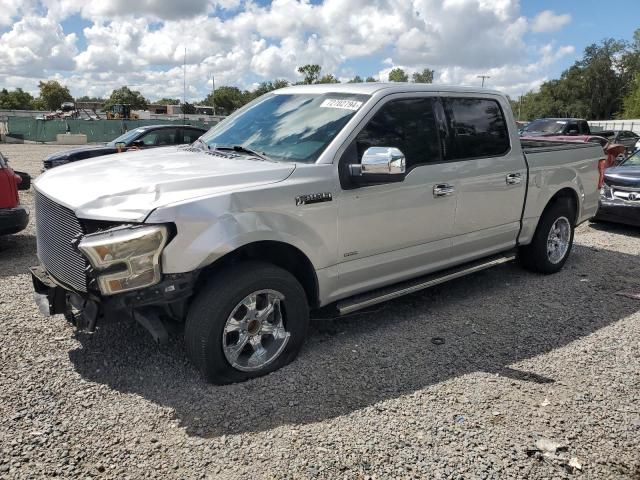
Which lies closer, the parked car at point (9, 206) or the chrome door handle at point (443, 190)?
the chrome door handle at point (443, 190)

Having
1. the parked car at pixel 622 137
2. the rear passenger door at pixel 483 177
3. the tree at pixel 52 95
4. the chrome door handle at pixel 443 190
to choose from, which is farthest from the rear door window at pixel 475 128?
the tree at pixel 52 95

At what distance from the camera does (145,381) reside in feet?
11.8

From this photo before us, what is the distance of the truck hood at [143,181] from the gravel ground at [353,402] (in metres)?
1.20

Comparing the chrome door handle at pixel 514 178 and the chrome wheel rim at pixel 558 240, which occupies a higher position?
the chrome door handle at pixel 514 178

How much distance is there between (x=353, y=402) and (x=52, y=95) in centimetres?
12025

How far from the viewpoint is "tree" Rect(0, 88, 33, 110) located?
112 m

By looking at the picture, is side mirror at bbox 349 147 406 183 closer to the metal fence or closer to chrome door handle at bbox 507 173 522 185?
chrome door handle at bbox 507 173 522 185

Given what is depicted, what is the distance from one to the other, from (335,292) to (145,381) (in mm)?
1440

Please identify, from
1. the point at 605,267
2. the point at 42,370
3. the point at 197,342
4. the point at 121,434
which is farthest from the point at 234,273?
the point at 605,267

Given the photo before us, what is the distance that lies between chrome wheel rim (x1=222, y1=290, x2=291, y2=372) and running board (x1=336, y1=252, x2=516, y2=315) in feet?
1.69

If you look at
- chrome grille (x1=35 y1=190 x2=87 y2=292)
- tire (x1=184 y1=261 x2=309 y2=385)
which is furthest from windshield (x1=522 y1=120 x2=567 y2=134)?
chrome grille (x1=35 y1=190 x2=87 y2=292)

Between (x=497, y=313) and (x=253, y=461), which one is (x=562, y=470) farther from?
(x=497, y=313)

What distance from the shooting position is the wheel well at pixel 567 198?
5.96m

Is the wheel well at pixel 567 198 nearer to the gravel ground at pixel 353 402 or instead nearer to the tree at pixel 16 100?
the gravel ground at pixel 353 402
